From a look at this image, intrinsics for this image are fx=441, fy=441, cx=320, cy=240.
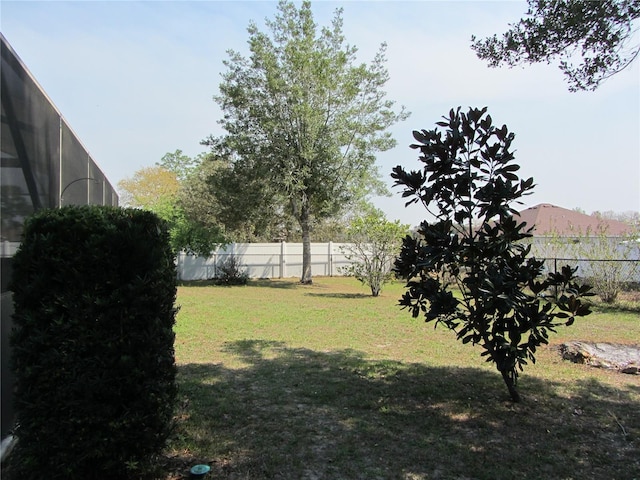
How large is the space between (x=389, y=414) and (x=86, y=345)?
2726 millimetres

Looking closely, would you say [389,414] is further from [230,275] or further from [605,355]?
[230,275]

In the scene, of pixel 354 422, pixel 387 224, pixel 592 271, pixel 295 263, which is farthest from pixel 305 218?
pixel 354 422

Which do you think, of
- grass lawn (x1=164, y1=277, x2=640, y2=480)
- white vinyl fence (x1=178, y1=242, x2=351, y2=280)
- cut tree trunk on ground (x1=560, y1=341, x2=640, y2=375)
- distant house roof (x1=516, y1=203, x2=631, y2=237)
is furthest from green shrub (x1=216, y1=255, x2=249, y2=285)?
cut tree trunk on ground (x1=560, y1=341, x2=640, y2=375)

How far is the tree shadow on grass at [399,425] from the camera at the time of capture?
3.09 meters

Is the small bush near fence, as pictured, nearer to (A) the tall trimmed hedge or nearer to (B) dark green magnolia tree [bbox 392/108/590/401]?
(B) dark green magnolia tree [bbox 392/108/590/401]

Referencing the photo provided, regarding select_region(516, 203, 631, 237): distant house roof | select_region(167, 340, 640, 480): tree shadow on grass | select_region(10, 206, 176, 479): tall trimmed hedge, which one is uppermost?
select_region(516, 203, 631, 237): distant house roof

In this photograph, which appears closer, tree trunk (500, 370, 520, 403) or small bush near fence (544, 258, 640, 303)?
tree trunk (500, 370, 520, 403)

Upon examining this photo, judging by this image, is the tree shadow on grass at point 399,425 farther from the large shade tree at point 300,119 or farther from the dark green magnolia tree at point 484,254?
the large shade tree at point 300,119

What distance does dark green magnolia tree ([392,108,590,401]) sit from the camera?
3.78 m

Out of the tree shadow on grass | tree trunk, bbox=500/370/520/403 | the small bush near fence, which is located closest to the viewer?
the tree shadow on grass

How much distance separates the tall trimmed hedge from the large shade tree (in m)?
16.2

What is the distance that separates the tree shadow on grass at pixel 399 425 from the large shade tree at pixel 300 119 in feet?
47.0

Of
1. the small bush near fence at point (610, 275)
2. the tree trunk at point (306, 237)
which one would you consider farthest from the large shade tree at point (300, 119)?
the small bush near fence at point (610, 275)

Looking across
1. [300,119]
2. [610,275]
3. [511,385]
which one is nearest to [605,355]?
[511,385]
